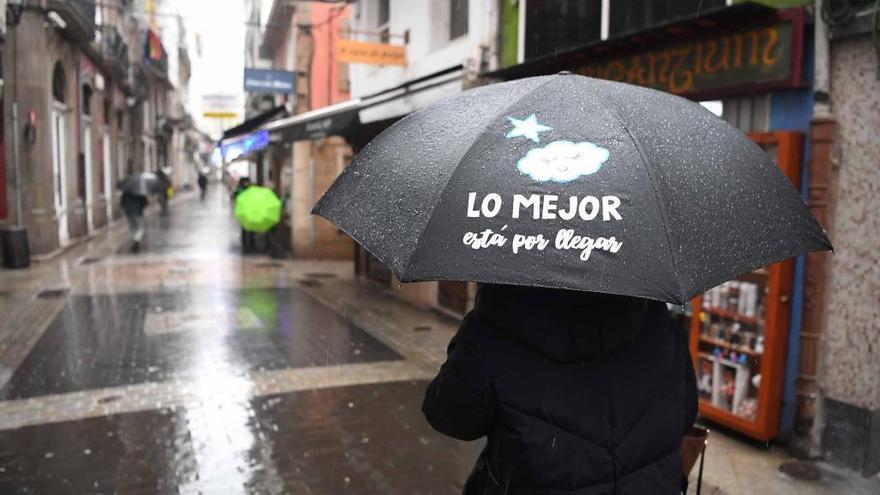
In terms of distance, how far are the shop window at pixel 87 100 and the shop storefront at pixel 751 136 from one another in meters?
18.8

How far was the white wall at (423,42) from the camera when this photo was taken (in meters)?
9.09

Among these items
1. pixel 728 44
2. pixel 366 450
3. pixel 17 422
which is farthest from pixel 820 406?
pixel 17 422

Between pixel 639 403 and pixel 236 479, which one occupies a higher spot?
pixel 639 403

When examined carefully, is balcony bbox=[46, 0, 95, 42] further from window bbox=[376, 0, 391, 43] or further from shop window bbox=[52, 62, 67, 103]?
window bbox=[376, 0, 391, 43]

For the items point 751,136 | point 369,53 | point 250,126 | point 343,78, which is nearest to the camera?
point 751,136

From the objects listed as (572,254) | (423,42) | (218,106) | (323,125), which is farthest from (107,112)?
(572,254)

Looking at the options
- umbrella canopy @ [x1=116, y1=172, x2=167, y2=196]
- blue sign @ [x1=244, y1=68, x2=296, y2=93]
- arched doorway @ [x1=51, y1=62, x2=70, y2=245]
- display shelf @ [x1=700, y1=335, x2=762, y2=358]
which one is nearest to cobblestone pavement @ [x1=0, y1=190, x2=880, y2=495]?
display shelf @ [x1=700, y1=335, x2=762, y2=358]

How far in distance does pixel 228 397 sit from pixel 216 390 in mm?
254

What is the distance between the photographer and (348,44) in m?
10.4

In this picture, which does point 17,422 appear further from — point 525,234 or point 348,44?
point 348,44

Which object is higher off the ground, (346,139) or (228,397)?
(346,139)

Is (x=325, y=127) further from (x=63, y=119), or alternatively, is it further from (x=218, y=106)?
(x=218, y=106)

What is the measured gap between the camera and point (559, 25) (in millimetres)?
7836

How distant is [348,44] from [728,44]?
251 inches
